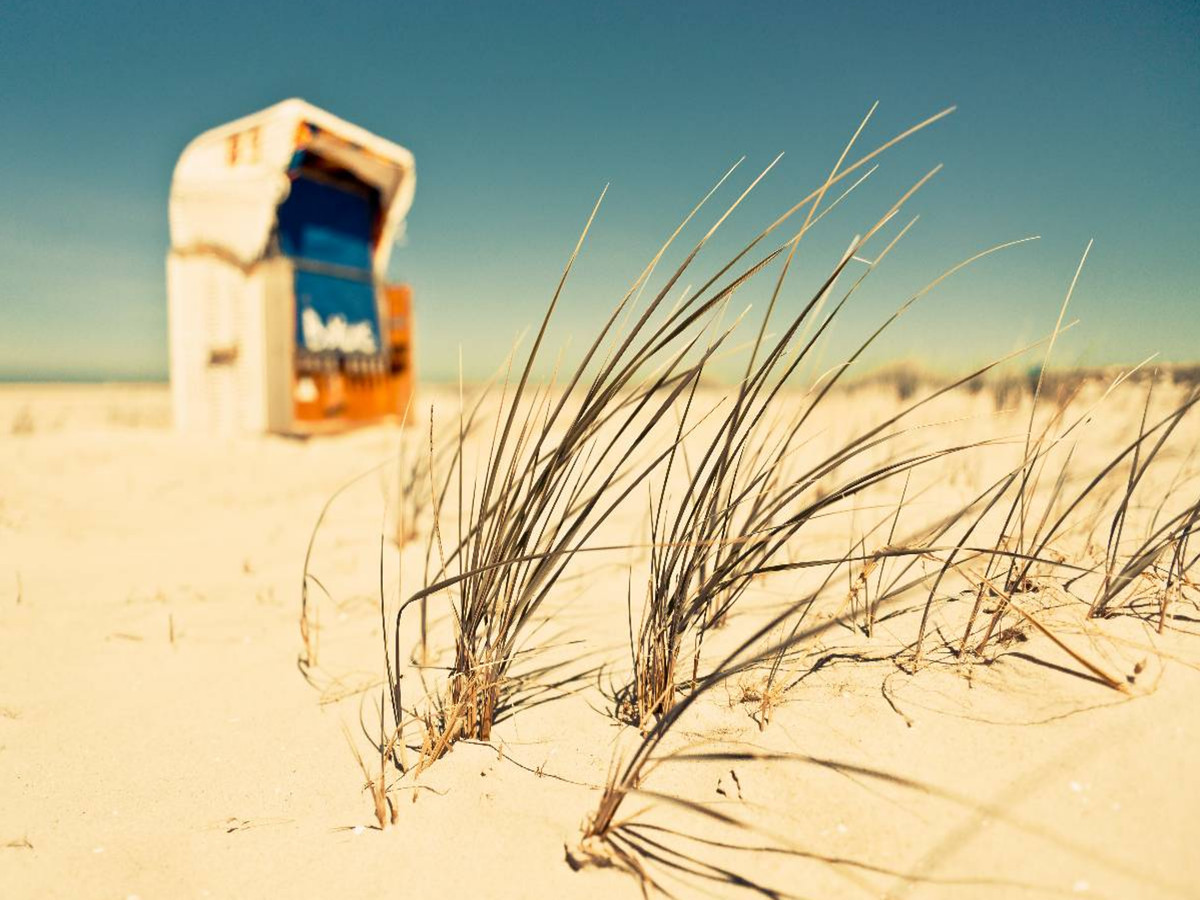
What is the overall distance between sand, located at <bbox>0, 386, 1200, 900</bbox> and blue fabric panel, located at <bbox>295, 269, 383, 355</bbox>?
3.55 m

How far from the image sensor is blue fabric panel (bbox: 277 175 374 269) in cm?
466

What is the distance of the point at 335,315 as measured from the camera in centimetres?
496

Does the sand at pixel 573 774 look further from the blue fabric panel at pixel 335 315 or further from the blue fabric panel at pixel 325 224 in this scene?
the blue fabric panel at pixel 325 224

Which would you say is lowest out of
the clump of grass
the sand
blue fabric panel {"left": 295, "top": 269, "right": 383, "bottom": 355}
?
the sand

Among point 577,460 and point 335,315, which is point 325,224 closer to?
point 335,315

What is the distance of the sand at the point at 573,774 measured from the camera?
2.24ft

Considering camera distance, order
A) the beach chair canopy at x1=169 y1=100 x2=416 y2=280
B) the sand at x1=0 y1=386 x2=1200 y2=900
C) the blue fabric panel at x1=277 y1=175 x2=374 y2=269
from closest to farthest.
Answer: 1. the sand at x1=0 y1=386 x2=1200 y2=900
2. the beach chair canopy at x1=169 y1=100 x2=416 y2=280
3. the blue fabric panel at x1=277 y1=175 x2=374 y2=269

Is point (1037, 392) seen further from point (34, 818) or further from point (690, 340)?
point (34, 818)

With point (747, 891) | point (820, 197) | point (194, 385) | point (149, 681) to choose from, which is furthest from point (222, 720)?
point (194, 385)

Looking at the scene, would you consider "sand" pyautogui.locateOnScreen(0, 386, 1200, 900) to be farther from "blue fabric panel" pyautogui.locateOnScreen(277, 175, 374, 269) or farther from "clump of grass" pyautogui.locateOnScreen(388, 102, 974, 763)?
"blue fabric panel" pyautogui.locateOnScreen(277, 175, 374, 269)

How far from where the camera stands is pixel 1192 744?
0.72 meters

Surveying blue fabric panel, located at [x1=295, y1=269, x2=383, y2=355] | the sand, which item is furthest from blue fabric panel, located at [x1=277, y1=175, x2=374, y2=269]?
the sand

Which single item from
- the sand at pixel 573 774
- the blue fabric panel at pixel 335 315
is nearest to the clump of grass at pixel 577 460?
the sand at pixel 573 774

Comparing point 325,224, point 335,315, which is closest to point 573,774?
point 335,315
